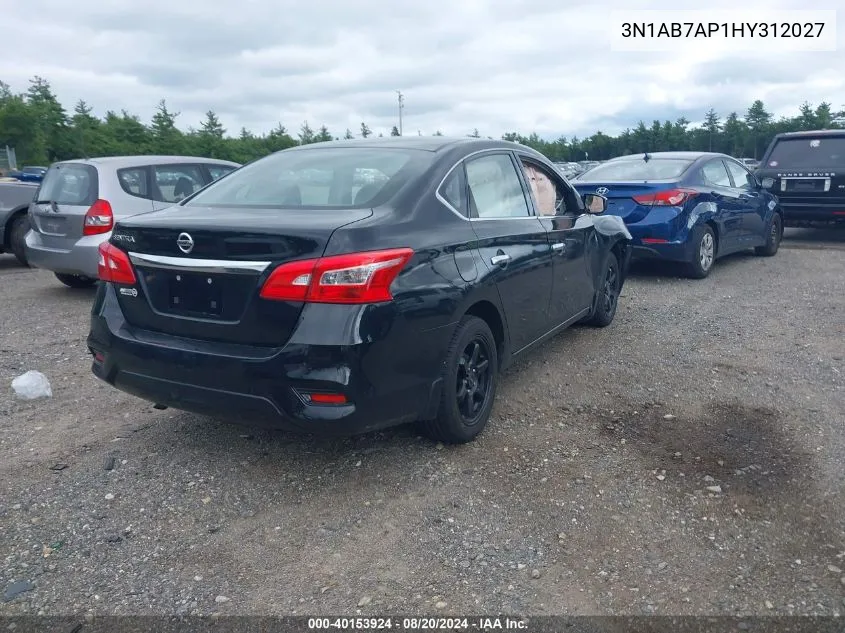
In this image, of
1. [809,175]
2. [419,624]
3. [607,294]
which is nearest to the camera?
[419,624]

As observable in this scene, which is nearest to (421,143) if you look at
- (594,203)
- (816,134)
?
(594,203)

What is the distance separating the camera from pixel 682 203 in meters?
8.03

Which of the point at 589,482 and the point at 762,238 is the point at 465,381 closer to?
the point at 589,482

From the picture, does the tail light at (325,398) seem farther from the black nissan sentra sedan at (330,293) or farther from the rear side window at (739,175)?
the rear side window at (739,175)

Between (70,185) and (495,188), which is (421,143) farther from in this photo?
(70,185)

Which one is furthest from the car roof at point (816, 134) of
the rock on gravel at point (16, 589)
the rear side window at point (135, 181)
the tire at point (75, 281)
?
the rock on gravel at point (16, 589)

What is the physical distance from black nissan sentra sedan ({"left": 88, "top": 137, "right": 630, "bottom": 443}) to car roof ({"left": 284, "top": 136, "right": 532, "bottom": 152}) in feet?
0.09

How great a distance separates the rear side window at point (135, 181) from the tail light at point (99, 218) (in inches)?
13.6

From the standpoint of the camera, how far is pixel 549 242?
183 inches

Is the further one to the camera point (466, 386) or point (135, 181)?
point (135, 181)

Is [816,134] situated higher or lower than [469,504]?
higher

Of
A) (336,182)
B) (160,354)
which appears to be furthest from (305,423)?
(336,182)

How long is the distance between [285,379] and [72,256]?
5.34 metres

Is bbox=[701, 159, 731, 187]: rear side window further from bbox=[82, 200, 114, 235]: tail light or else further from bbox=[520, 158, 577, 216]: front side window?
bbox=[82, 200, 114, 235]: tail light
